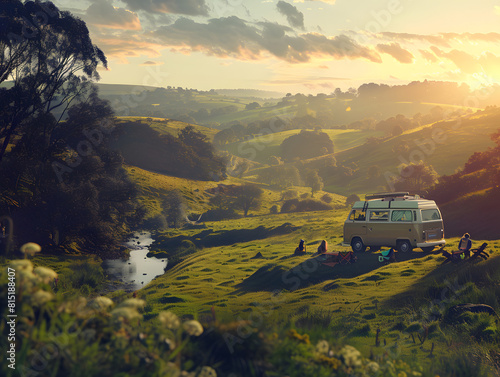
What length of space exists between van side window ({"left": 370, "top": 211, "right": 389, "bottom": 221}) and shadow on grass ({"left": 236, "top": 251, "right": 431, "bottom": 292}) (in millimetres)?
2659

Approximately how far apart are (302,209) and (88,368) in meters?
90.6

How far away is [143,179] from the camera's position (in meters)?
99.7

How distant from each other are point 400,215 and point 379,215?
4.86 ft

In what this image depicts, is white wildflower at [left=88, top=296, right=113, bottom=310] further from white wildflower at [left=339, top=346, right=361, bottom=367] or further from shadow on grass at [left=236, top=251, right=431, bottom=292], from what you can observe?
shadow on grass at [left=236, top=251, right=431, bottom=292]

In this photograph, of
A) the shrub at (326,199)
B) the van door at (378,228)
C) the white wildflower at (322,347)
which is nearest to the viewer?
the white wildflower at (322,347)

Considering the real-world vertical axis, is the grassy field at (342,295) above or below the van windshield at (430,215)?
below

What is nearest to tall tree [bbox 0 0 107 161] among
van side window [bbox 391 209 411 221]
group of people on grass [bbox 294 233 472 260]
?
group of people on grass [bbox 294 233 472 260]

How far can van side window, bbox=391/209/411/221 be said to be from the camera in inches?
1005

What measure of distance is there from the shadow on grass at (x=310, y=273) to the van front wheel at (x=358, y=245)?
297 mm

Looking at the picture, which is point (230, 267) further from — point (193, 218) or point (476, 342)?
point (193, 218)

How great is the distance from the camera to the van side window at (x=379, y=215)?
26.6 meters

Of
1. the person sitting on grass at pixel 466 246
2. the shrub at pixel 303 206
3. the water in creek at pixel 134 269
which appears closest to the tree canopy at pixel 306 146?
the shrub at pixel 303 206

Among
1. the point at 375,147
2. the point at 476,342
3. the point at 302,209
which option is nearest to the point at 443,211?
the point at 476,342

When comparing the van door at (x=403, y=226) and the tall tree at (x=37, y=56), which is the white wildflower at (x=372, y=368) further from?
the tall tree at (x=37, y=56)
